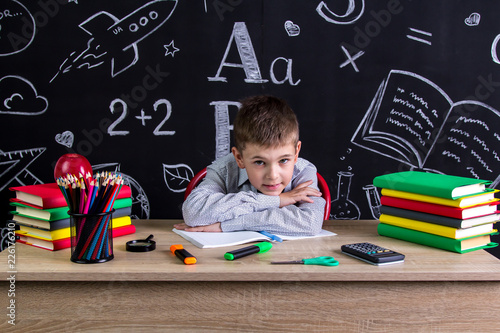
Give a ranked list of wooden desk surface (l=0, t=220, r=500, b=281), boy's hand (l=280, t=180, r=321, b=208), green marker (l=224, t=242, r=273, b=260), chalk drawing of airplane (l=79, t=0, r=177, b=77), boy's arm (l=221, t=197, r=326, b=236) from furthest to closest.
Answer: chalk drawing of airplane (l=79, t=0, r=177, b=77) < boy's hand (l=280, t=180, r=321, b=208) < boy's arm (l=221, t=197, r=326, b=236) < green marker (l=224, t=242, r=273, b=260) < wooden desk surface (l=0, t=220, r=500, b=281)

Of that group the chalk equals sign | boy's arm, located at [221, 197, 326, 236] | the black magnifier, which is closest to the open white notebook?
boy's arm, located at [221, 197, 326, 236]

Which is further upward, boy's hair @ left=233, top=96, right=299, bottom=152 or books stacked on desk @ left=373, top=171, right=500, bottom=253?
boy's hair @ left=233, top=96, right=299, bottom=152

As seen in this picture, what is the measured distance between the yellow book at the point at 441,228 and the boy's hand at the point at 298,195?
0.97ft

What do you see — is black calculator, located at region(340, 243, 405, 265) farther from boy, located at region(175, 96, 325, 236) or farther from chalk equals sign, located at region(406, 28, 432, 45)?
chalk equals sign, located at region(406, 28, 432, 45)

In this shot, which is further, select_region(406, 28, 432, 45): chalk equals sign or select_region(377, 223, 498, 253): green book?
select_region(406, 28, 432, 45): chalk equals sign

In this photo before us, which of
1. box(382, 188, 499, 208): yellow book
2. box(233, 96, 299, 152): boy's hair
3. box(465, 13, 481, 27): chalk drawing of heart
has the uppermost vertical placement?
box(465, 13, 481, 27): chalk drawing of heart

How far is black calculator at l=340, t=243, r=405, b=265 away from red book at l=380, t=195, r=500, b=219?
0.79ft

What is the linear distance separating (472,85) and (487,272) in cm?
171

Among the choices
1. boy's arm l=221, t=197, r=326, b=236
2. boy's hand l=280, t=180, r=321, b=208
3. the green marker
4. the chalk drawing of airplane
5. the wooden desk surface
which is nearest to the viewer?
the wooden desk surface

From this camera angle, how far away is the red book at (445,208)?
1316 mm

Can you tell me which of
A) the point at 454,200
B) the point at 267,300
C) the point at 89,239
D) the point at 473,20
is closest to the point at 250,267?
the point at 267,300

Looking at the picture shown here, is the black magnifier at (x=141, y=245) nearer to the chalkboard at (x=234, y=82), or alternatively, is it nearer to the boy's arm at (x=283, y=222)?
the boy's arm at (x=283, y=222)

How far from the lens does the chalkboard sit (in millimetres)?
2494

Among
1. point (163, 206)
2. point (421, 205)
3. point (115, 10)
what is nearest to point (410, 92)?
point (421, 205)
